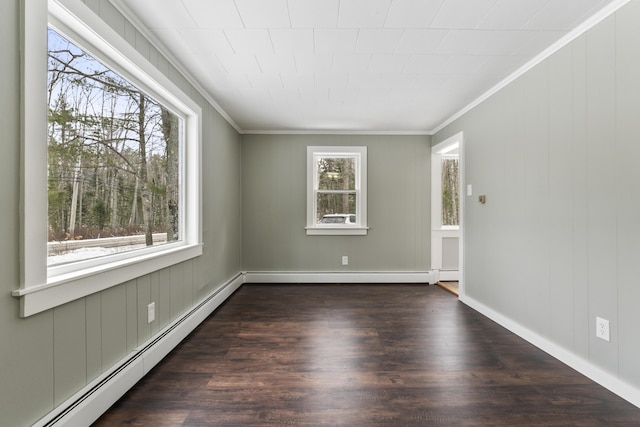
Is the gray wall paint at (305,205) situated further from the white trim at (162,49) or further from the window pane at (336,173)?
the white trim at (162,49)

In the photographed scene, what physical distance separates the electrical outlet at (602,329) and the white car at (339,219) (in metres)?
3.15

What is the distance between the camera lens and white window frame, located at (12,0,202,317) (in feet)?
4.05

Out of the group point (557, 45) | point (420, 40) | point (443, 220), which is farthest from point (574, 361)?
point (443, 220)

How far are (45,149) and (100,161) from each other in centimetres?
48

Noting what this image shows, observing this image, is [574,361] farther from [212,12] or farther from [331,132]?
[331,132]

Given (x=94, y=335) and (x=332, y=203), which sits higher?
(x=332, y=203)

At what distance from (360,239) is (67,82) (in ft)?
12.6

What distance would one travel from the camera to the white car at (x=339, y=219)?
478 centimetres

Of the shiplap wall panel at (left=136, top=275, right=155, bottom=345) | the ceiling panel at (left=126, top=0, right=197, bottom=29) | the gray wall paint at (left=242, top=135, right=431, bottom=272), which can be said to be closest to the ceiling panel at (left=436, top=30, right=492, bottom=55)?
the ceiling panel at (left=126, top=0, right=197, bottom=29)

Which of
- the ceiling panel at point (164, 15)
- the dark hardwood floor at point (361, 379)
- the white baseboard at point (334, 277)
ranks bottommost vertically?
the dark hardwood floor at point (361, 379)

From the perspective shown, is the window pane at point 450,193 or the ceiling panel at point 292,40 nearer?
the ceiling panel at point 292,40

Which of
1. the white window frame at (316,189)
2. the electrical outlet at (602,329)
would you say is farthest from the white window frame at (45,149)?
the electrical outlet at (602,329)

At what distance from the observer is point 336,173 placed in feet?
15.6

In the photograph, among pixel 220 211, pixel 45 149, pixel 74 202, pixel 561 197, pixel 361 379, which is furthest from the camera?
pixel 220 211
